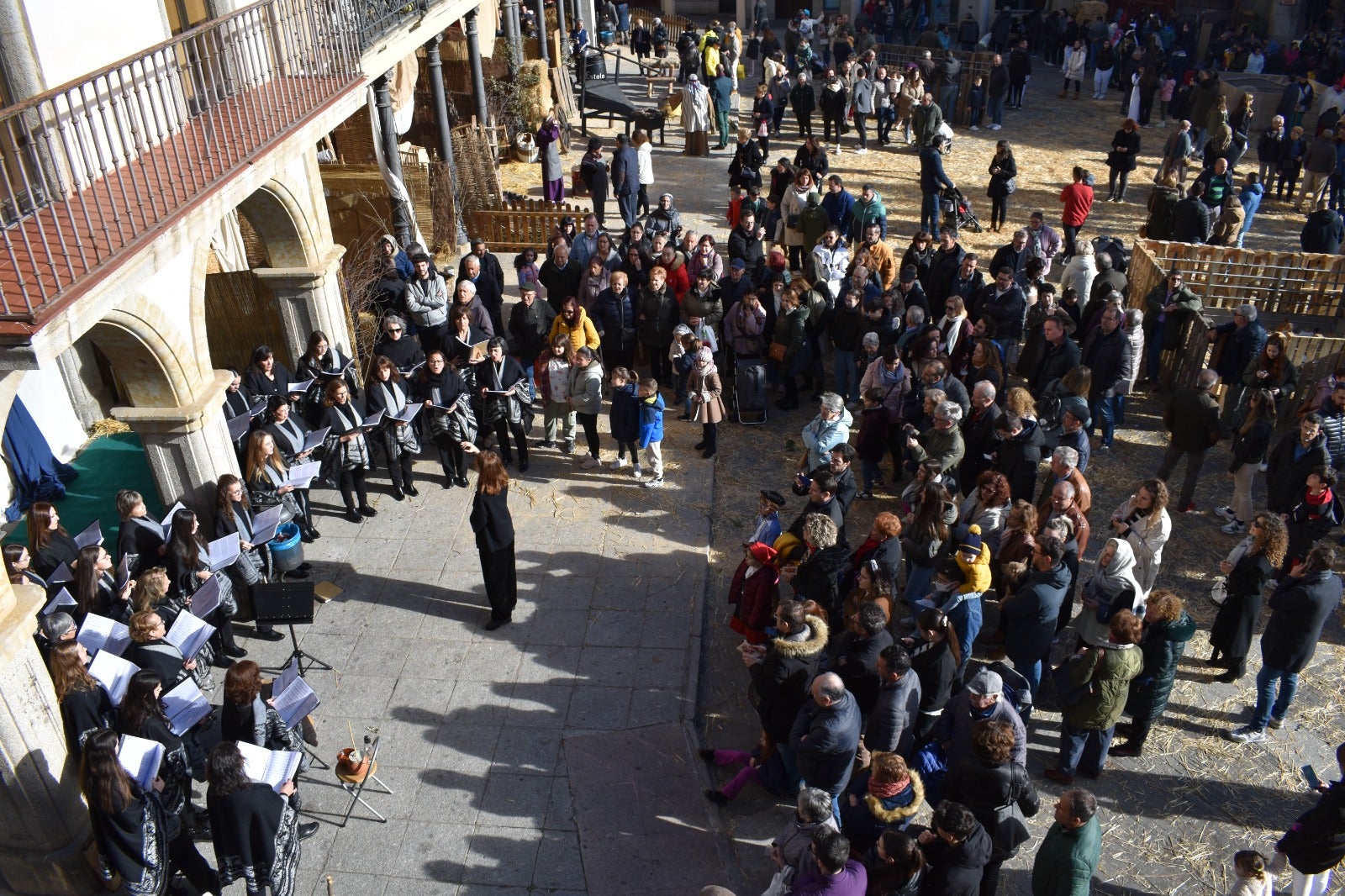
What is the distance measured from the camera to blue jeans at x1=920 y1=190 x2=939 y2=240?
16.5m

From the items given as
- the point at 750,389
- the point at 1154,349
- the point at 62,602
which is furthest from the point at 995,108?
the point at 62,602

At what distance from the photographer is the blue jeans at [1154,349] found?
1201 cm

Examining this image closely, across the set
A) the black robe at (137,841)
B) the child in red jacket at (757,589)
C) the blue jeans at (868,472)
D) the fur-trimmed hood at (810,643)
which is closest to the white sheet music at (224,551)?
the black robe at (137,841)

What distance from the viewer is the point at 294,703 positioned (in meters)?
6.83

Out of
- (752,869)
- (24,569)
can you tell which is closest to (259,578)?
(24,569)

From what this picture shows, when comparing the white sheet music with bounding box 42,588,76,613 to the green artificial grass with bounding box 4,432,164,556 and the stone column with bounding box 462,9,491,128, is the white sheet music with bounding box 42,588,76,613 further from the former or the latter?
the stone column with bounding box 462,9,491,128

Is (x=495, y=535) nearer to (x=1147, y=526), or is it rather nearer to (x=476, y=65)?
Result: (x=1147, y=526)

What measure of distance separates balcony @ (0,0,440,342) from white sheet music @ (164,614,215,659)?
2.41 meters

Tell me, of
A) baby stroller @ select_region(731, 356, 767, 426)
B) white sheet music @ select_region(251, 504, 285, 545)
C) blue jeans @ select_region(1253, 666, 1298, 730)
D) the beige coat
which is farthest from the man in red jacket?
white sheet music @ select_region(251, 504, 285, 545)

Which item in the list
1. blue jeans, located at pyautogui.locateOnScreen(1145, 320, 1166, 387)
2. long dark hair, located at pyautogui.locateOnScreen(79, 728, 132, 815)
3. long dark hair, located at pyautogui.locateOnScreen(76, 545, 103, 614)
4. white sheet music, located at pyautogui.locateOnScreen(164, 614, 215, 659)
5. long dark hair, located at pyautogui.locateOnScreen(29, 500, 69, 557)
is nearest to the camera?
long dark hair, located at pyautogui.locateOnScreen(79, 728, 132, 815)

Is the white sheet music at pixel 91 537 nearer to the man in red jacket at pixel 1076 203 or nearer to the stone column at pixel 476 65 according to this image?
the stone column at pixel 476 65

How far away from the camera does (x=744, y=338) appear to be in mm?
11547

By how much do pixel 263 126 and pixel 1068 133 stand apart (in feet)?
62.3

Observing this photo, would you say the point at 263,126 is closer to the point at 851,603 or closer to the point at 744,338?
the point at 744,338
